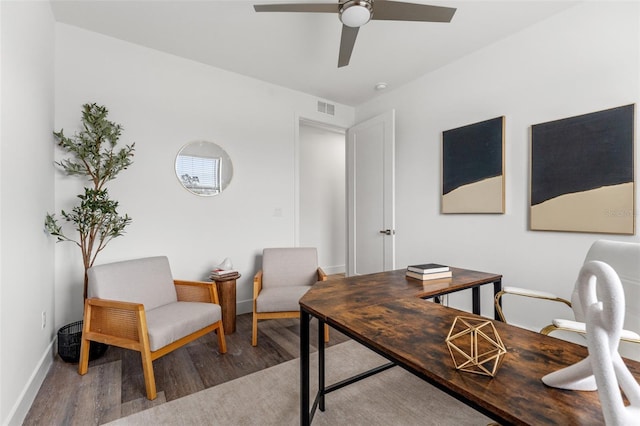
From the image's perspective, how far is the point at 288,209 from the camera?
12.4 feet

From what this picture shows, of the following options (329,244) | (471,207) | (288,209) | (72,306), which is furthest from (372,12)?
(329,244)

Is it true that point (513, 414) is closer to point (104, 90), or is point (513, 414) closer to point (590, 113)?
point (590, 113)

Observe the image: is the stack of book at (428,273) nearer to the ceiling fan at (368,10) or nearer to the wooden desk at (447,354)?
the wooden desk at (447,354)

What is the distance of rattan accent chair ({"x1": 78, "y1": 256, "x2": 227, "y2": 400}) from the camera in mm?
1835

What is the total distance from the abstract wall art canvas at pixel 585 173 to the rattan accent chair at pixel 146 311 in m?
2.84

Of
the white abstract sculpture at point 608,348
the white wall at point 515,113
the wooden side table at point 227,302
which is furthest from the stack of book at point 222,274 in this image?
the white abstract sculpture at point 608,348

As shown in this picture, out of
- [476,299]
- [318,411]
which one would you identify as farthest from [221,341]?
[476,299]

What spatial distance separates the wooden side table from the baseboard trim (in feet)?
4.08

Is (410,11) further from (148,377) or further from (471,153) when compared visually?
→ (148,377)

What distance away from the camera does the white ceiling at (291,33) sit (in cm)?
229

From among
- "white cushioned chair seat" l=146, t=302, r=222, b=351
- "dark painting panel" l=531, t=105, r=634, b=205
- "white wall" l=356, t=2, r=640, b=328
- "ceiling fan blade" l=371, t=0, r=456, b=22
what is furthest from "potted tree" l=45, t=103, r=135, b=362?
"dark painting panel" l=531, t=105, r=634, b=205

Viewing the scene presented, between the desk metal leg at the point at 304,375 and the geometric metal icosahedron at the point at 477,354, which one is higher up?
the geometric metal icosahedron at the point at 477,354

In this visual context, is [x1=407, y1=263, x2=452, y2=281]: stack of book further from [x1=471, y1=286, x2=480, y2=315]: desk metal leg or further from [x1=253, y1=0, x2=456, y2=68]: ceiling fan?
[x1=253, y1=0, x2=456, y2=68]: ceiling fan

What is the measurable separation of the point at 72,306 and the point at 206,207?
1420mm
